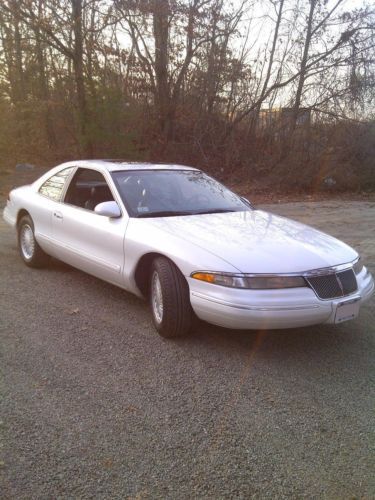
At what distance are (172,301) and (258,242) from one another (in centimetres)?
81

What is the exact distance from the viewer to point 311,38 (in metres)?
15.9

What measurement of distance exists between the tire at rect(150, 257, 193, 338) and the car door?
0.58 meters

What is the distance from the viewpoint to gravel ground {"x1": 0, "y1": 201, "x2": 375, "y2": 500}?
2.27 meters

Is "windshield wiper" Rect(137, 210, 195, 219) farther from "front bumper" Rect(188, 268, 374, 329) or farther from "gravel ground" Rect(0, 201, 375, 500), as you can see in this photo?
"front bumper" Rect(188, 268, 374, 329)

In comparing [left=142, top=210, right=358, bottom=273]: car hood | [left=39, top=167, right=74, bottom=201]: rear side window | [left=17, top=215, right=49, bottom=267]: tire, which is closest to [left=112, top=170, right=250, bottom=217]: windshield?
[left=142, top=210, right=358, bottom=273]: car hood

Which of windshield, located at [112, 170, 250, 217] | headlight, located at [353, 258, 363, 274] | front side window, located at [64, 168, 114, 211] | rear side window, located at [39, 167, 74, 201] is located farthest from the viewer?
rear side window, located at [39, 167, 74, 201]

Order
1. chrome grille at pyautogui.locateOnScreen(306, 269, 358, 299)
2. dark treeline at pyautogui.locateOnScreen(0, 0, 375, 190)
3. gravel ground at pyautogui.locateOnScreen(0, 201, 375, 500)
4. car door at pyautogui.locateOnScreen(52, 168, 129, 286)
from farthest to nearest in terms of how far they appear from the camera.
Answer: dark treeline at pyautogui.locateOnScreen(0, 0, 375, 190) < car door at pyautogui.locateOnScreen(52, 168, 129, 286) < chrome grille at pyautogui.locateOnScreen(306, 269, 358, 299) < gravel ground at pyautogui.locateOnScreen(0, 201, 375, 500)

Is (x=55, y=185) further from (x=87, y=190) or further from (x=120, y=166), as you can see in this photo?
(x=120, y=166)

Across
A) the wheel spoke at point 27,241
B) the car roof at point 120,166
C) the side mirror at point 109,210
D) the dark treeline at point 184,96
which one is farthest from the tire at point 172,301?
the dark treeline at point 184,96

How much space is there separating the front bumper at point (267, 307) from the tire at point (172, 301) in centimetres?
27

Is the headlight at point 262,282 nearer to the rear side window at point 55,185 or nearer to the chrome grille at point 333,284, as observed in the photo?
the chrome grille at point 333,284

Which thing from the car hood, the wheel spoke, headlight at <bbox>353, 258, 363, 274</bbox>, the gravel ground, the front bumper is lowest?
the gravel ground

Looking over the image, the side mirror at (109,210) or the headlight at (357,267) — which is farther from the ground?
the side mirror at (109,210)

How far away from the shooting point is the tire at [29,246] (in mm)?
5871
